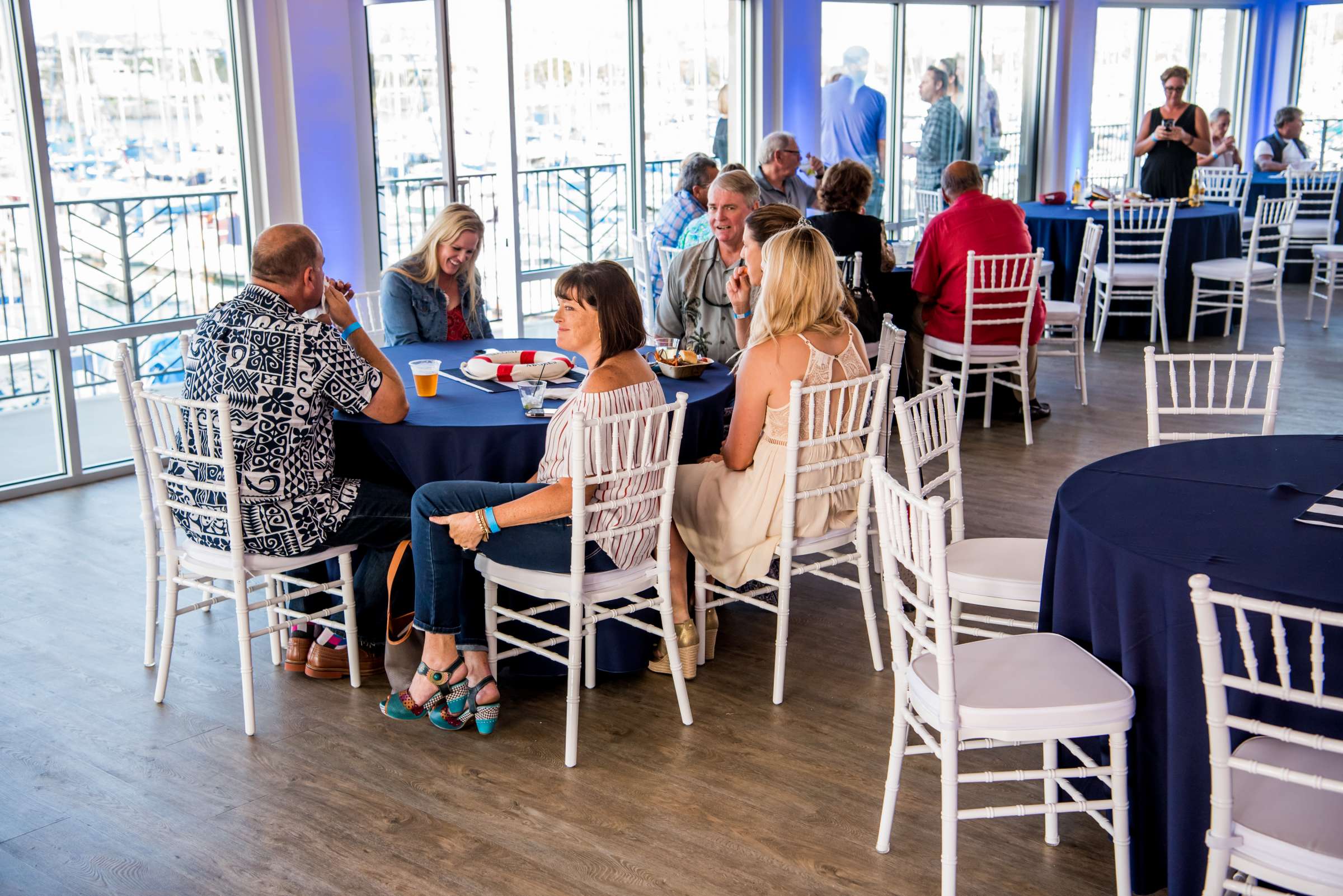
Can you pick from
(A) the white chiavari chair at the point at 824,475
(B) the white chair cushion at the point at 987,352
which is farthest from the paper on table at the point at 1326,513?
(B) the white chair cushion at the point at 987,352

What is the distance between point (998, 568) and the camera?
302 cm

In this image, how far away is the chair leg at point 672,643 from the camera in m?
3.17

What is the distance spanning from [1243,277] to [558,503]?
6.09 metres

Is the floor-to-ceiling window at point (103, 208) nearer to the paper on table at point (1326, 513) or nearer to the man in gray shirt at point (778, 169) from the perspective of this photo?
the man in gray shirt at point (778, 169)

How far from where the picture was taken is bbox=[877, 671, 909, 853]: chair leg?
2623 millimetres

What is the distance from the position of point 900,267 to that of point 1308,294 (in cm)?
506

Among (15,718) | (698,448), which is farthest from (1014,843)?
(15,718)

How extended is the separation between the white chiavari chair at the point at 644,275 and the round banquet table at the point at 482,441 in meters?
2.75

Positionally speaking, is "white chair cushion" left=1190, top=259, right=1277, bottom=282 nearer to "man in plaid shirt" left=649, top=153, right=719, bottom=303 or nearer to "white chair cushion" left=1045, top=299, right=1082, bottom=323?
"white chair cushion" left=1045, top=299, right=1082, bottom=323

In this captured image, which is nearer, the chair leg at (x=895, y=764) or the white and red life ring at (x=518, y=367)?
the chair leg at (x=895, y=764)

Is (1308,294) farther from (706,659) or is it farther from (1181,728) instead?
(1181,728)

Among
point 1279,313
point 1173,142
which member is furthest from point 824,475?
point 1173,142

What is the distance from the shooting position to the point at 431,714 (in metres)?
3.28

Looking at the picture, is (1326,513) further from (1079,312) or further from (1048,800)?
(1079,312)
